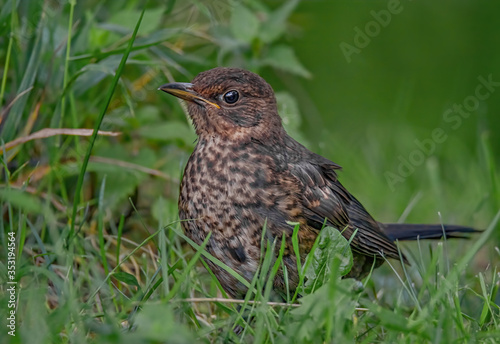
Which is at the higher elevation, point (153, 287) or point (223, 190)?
point (223, 190)

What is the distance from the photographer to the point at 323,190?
3.88 metres

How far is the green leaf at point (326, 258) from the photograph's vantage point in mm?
3176

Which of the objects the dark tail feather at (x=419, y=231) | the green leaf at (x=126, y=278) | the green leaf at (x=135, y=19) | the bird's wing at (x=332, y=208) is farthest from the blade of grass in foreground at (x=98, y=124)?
the dark tail feather at (x=419, y=231)

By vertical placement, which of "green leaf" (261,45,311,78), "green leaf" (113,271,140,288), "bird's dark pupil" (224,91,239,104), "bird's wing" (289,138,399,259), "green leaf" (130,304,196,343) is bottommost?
"green leaf" (113,271,140,288)

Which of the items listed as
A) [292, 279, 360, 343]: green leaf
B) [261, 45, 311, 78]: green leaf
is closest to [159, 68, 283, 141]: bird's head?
[261, 45, 311, 78]: green leaf

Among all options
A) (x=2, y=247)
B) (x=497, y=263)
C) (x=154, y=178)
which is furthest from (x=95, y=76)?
(x=497, y=263)

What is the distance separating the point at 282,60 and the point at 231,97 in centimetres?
111

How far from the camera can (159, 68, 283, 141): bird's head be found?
3.80m

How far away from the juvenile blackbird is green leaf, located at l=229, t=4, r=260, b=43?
0.98 m

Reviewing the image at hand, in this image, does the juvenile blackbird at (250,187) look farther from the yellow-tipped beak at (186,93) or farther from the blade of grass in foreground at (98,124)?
the blade of grass in foreground at (98,124)

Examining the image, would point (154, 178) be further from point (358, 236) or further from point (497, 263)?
point (497, 263)

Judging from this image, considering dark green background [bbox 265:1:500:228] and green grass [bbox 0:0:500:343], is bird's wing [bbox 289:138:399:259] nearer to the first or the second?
green grass [bbox 0:0:500:343]

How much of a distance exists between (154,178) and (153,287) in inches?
68.5

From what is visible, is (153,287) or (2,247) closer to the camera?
(153,287)
